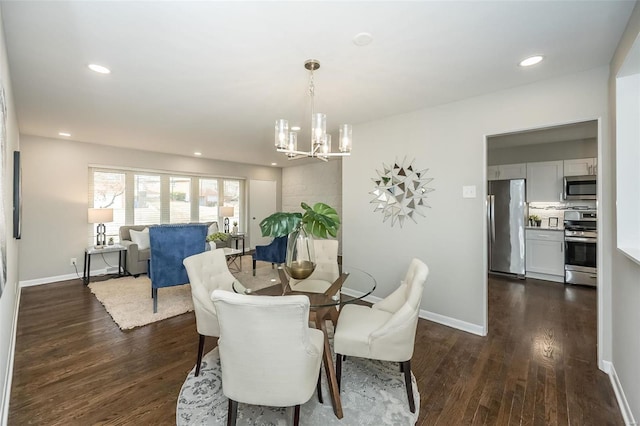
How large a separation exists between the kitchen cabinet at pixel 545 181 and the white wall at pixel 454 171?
3.00 m

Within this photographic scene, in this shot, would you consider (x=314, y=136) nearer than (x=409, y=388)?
No

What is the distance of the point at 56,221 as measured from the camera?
15.1ft

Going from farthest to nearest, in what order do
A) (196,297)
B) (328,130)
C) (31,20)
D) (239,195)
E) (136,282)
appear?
1. (239,195)
2. (136,282)
3. (328,130)
4. (196,297)
5. (31,20)

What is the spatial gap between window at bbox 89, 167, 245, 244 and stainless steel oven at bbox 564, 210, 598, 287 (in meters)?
6.84

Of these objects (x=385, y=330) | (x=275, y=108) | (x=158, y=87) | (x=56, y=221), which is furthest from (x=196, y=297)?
(x=56, y=221)

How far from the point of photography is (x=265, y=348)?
50.9 inches

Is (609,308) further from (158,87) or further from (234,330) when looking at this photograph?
(158,87)

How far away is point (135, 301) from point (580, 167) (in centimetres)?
689

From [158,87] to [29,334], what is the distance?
2.70m

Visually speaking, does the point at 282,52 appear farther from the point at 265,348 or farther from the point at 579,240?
the point at 579,240

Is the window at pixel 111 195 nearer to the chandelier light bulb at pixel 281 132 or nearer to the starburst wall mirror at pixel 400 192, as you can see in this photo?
the chandelier light bulb at pixel 281 132

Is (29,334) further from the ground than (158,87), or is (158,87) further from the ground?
(158,87)

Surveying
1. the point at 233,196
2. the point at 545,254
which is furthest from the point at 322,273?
the point at 233,196

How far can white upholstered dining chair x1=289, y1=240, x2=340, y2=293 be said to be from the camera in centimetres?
215
